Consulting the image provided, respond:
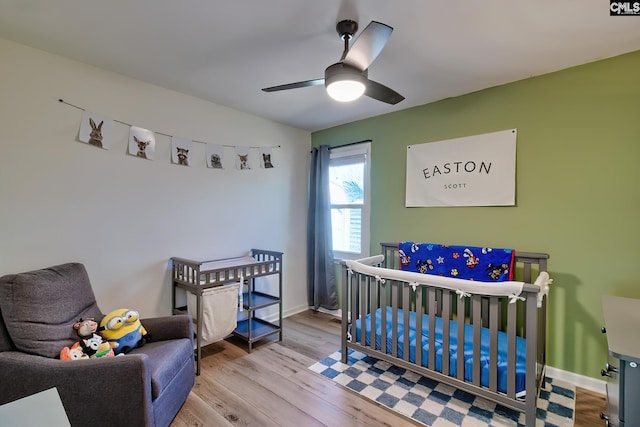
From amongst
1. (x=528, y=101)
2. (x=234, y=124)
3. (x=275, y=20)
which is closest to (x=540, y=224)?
(x=528, y=101)

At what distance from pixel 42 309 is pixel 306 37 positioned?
220 cm

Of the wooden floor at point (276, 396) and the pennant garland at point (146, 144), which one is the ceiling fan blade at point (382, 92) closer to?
the pennant garland at point (146, 144)

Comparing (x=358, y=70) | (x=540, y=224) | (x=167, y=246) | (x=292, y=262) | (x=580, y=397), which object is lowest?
(x=580, y=397)

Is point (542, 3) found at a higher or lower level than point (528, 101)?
higher

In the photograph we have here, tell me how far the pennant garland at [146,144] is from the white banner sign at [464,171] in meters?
1.79

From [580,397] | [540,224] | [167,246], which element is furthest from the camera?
[167,246]

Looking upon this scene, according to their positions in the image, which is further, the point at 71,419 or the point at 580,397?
the point at 580,397

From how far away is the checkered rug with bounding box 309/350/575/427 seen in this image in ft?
5.75

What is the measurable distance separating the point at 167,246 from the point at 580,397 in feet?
10.9

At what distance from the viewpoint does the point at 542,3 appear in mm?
1481

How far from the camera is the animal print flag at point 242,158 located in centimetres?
306

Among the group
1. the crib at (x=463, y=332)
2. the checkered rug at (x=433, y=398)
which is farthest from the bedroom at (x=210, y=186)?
the checkered rug at (x=433, y=398)

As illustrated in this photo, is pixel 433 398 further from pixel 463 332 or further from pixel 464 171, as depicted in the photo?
pixel 464 171

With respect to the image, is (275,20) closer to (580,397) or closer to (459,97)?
(459,97)
